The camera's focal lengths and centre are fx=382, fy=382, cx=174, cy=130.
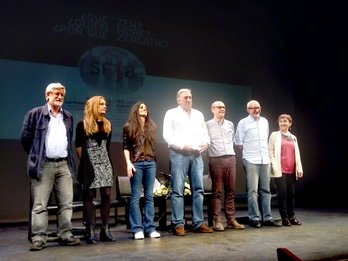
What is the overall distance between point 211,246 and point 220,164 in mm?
1082

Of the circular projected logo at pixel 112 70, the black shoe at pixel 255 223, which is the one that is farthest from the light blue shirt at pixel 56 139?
the circular projected logo at pixel 112 70

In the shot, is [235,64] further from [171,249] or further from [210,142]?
[171,249]

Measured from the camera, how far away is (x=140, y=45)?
18.9 ft

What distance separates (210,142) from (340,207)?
335 centimetres

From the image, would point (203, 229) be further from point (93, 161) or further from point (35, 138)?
point (35, 138)

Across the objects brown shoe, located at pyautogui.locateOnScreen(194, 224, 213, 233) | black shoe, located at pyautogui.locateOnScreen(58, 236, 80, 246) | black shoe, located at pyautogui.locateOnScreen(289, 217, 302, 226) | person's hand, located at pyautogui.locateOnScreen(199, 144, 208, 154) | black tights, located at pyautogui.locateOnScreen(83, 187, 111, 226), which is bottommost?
black shoe, located at pyautogui.locateOnScreen(289, 217, 302, 226)

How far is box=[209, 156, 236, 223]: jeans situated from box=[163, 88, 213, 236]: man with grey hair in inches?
9.5

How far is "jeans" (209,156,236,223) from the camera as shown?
3.84m

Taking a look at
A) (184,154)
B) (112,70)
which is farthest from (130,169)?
(112,70)

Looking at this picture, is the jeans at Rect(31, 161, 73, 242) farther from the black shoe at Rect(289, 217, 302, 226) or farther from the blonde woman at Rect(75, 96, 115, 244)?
the black shoe at Rect(289, 217, 302, 226)

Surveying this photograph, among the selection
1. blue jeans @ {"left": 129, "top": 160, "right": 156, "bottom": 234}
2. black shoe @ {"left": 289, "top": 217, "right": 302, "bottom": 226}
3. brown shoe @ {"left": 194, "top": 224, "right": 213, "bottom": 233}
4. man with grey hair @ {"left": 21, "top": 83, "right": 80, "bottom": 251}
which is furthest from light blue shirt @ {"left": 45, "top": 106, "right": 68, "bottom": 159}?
black shoe @ {"left": 289, "top": 217, "right": 302, "bottom": 226}

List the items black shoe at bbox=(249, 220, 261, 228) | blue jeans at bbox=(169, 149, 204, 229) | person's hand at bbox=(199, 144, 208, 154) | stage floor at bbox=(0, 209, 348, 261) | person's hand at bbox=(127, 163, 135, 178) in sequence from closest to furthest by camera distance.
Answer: stage floor at bbox=(0, 209, 348, 261), person's hand at bbox=(127, 163, 135, 178), blue jeans at bbox=(169, 149, 204, 229), person's hand at bbox=(199, 144, 208, 154), black shoe at bbox=(249, 220, 261, 228)

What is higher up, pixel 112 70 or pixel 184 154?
pixel 112 70

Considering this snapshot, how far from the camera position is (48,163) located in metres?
3.05
